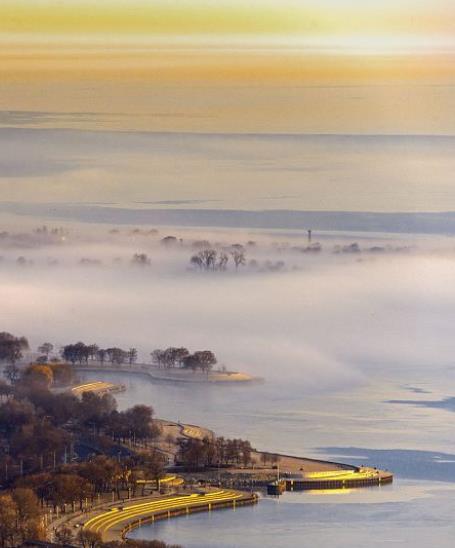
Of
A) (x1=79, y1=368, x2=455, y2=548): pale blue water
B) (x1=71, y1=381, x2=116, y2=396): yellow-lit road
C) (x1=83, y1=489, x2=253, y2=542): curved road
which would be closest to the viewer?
(x1=83, y1=489, x2=253, y2=542): curved road

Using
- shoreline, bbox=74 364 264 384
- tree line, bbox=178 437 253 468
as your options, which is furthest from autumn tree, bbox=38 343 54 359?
tree line, bbox=178 437 253 468

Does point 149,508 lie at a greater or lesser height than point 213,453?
lesser

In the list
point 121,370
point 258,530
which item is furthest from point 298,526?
point 121,370

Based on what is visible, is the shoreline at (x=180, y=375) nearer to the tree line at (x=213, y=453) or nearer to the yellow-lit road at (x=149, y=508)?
the tree line at (x=213, y=453)

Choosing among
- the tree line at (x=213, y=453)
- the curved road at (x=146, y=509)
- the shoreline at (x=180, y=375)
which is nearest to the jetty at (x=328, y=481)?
the curved road at (x=146, y=509)

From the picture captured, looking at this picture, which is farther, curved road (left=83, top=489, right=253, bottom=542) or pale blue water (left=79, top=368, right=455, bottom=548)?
pale blue water (left=79, top=368, right=455, bottom=548)

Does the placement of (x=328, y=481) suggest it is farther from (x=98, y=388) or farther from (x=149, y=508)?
(x=98, y=388)

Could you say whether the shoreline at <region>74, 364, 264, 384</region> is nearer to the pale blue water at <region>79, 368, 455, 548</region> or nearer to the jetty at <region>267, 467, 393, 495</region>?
the pale blue water at <region>79, 368, 455, 548</region>

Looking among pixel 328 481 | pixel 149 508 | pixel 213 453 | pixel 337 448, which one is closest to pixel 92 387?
pixel 337 448
